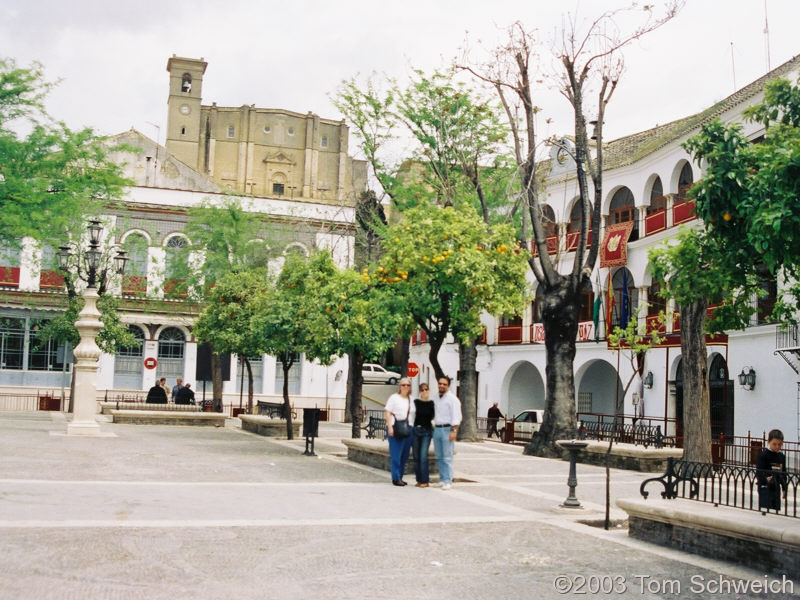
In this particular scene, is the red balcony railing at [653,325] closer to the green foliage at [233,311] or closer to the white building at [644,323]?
the white building at [644,323]

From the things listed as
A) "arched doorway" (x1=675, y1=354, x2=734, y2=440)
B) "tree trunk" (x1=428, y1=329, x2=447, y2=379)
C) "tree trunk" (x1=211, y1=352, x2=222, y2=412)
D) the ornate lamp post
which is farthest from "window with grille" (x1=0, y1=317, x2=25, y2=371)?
"tree trunk" (x1=428, y1=329, x2=447, y2=379)

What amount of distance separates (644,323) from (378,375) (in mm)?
21745

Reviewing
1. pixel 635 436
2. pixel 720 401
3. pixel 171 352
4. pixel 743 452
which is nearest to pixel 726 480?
pixel 743 452

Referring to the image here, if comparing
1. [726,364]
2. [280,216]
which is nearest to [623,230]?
[726,364]

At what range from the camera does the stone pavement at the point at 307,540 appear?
7.32 meters

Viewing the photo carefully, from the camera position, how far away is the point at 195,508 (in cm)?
1104

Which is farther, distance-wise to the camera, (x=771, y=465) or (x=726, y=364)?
(x=726, y=364)

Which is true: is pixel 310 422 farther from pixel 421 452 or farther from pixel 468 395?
pixel 468 395

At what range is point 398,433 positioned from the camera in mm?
14859

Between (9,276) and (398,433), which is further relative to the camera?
(9,276)

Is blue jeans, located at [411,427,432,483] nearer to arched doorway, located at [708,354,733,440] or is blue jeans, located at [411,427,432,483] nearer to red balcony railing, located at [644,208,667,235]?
arched doorway, located at [708,354,733,440]

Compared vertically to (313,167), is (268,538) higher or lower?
lower

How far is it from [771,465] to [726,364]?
17.0m

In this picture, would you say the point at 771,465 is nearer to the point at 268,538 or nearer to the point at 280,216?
the point at 268,538
